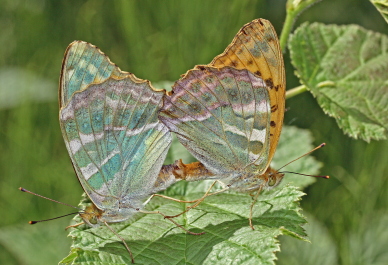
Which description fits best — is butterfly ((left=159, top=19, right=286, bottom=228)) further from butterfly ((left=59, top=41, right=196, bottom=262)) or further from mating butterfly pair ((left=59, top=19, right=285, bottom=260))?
butterfly ((left=59, top=41, right=196, bottom=262))

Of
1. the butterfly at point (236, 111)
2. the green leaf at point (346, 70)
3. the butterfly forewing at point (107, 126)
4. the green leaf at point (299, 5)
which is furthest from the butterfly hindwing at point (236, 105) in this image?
the green leaf at point (346, 70)

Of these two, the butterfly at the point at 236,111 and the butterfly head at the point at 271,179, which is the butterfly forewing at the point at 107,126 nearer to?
the butterfly at the point at 236,111

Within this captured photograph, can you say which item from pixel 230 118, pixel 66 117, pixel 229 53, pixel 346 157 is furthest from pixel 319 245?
pixel 66 117

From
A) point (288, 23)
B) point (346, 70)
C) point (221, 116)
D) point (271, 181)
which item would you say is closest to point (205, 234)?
point (271, 181)

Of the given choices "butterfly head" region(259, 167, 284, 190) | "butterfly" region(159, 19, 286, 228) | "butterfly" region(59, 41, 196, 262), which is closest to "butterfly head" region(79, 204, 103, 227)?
"butterfly" region(59, 41, 196, 262)

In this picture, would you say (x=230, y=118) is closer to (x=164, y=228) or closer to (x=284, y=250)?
(x=164, y=228)

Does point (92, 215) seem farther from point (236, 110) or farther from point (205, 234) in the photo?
point (236, 110)
